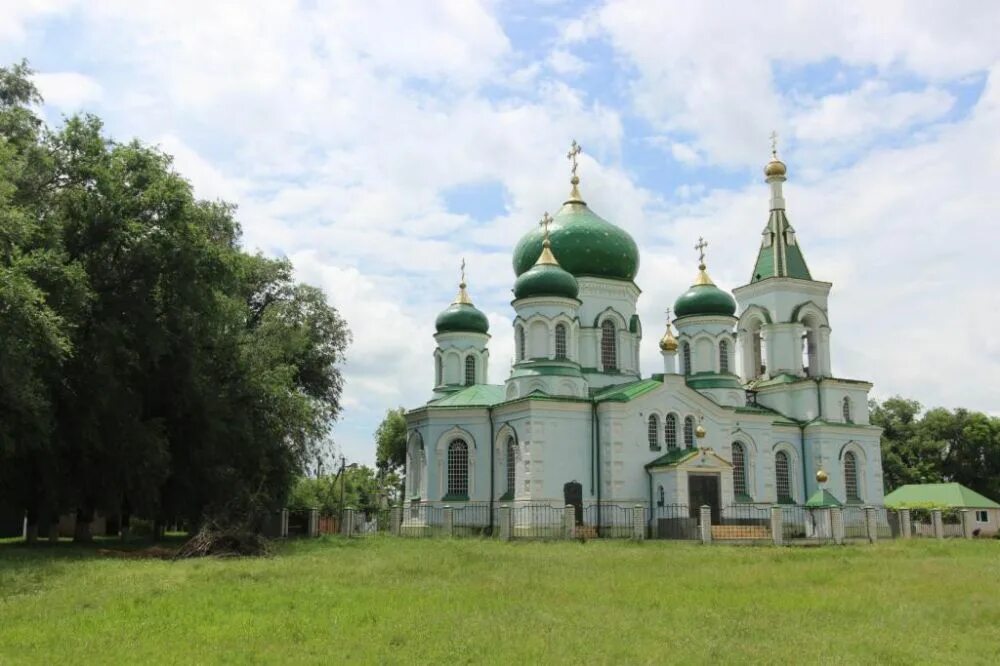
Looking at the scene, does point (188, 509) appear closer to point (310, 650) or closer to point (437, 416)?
point (437, 416)

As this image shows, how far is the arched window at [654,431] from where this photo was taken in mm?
33094

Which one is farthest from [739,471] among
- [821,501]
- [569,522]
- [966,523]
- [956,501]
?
[956,501]

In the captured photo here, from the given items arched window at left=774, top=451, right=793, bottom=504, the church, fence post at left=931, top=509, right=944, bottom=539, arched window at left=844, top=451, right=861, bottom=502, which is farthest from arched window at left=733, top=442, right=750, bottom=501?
fence post at left=931, top=509, right=944, bottom=539

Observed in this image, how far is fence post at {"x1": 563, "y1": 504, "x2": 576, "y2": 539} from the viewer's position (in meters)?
29.3

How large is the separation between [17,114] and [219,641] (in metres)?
19.5

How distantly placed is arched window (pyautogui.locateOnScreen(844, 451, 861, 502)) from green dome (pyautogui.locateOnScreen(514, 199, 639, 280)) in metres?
11.5

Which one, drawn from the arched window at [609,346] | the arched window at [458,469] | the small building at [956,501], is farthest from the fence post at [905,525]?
the arched window at [458,469]

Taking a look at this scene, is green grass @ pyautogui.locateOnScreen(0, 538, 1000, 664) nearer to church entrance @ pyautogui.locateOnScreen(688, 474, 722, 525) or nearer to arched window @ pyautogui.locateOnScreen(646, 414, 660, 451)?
church entrance @ pyautogui.locateOnScreen(688, 474, 722, 525)

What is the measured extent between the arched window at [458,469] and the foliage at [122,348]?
8.11 meters

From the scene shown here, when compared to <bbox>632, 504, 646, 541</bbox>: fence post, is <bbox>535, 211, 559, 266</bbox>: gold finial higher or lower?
higher

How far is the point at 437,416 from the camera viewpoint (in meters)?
35.0

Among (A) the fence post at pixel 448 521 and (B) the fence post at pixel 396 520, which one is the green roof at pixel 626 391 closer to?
(A) the fence post at pixel 448 521

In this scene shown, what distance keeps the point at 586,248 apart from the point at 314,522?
14.6 metres

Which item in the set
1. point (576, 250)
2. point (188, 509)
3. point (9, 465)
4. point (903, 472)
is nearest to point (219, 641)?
point (9, 465)
